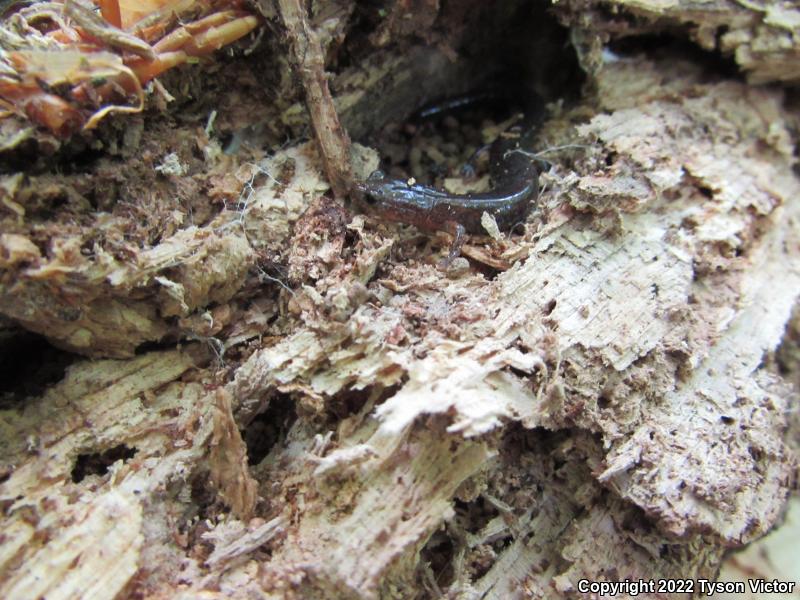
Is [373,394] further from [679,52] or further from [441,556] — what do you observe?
[679,52]

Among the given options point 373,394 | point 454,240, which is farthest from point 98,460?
point 454,240

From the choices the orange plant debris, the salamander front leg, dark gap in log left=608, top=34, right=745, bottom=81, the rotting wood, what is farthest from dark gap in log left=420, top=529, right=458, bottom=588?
dark gap in log left=608, top=34, right=745, bottom=81

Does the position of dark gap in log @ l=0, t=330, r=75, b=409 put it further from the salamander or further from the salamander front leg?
the salamander front leg

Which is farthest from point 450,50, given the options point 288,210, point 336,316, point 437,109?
point 336,316

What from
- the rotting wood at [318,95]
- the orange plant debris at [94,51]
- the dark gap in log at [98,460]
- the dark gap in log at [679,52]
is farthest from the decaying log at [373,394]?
the dark gap in log at [679,52]

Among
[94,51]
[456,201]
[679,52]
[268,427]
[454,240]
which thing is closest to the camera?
[94,51]

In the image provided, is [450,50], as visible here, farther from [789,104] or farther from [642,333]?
[789,104]

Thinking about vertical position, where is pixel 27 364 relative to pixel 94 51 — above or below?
below
